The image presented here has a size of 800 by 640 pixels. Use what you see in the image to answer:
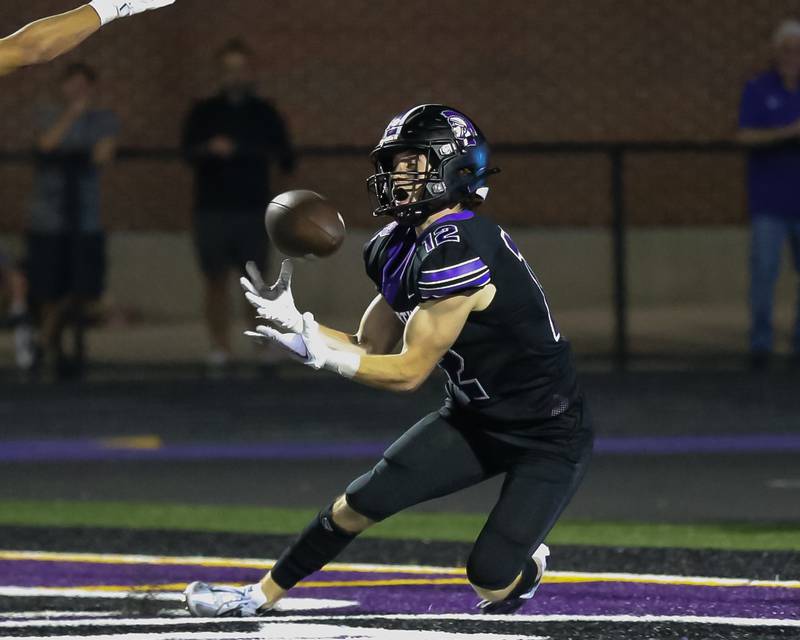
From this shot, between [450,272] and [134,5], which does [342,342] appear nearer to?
[450,272]

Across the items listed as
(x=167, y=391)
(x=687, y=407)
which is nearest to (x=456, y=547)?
(x=687, y=407)

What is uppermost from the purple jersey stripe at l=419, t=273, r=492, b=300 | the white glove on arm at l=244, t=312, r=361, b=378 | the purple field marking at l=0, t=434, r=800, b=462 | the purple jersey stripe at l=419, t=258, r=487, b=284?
the purple jersey stripe at l=419, t=258, r=487, b=284

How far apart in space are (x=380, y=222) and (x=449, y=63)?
7.89 feet

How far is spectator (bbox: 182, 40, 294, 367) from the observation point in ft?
44.5

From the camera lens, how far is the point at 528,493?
6.05m

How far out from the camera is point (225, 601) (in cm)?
618

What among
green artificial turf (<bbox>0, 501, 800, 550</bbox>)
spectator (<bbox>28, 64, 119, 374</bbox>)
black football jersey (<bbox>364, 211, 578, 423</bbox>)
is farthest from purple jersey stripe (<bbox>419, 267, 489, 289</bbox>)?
spectator (<bbox>28, 64, 119, 374</bbox>)

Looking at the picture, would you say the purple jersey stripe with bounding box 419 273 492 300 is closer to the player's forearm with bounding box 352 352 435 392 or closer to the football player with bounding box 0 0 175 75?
the player's forearm with bounding box 352 352 435 392

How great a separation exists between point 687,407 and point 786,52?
2.55m

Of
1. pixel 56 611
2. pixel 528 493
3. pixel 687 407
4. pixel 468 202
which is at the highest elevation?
pixel 468 202

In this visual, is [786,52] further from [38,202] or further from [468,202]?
[468,202]

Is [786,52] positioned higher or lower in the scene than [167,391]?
higher

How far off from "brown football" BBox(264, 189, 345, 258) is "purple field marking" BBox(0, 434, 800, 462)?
487 cm

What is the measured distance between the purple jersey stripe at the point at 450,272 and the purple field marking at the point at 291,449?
5228mm
